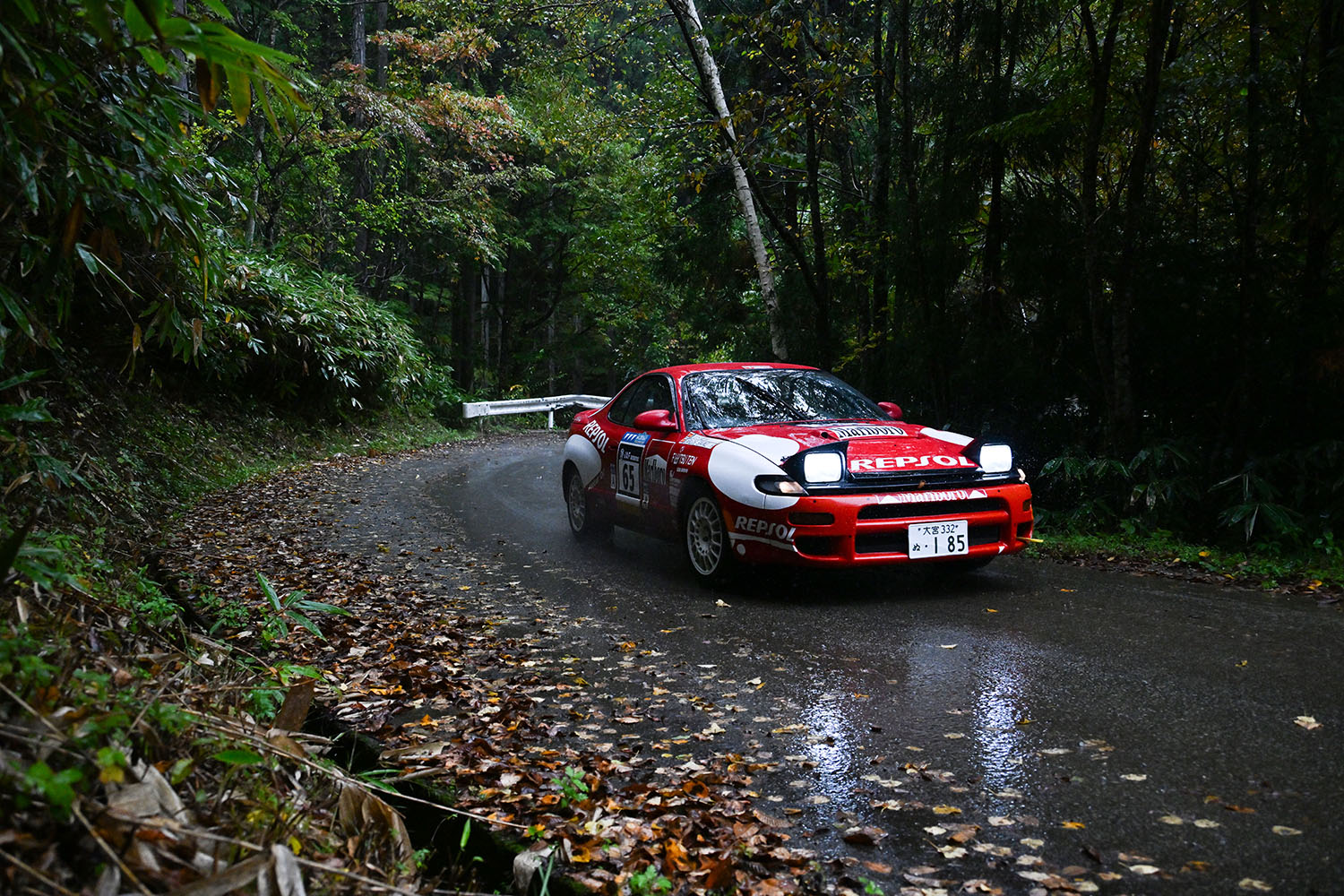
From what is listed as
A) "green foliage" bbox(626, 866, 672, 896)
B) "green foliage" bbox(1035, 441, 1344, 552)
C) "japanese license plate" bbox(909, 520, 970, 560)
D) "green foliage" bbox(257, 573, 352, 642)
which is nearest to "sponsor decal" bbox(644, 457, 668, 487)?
"japanese license plate" bbox(909, 520, 970, 560)

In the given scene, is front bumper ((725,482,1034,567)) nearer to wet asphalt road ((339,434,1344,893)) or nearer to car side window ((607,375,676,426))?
wet asphalt road ((339,434,1344,893))

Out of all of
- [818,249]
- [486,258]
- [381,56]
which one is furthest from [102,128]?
[381,56]

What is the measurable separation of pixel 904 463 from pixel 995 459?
744mm

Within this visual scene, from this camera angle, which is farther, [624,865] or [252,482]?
[252,482]

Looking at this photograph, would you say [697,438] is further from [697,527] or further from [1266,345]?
[1266,345]

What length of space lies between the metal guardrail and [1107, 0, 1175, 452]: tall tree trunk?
1428cm

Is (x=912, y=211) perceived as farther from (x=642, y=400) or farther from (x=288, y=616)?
(x=288, y=616)

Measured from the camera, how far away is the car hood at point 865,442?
6.01 m

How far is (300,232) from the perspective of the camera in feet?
61.6

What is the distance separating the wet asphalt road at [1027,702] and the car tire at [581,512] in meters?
1.14

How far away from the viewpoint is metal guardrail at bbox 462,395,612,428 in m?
22.9

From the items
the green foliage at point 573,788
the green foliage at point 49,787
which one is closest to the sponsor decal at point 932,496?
the green foliage at point 573,788

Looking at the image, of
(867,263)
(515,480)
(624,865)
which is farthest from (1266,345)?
(515,480)

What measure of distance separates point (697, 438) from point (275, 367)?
9.91m
